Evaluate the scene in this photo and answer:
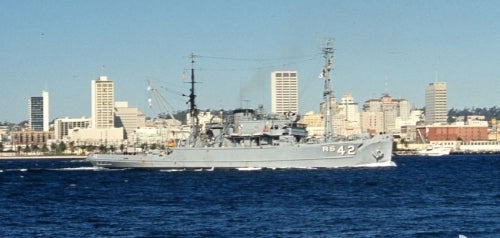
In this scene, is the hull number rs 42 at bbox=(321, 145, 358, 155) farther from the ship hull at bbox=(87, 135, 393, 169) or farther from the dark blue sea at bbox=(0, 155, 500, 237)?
the dark blue sea at bbox=(0, 155, 500, 237)

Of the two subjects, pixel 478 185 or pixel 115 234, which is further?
pixel 478 185

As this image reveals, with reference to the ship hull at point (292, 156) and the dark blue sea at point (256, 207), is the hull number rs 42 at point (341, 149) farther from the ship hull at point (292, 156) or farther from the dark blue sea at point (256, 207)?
the dark blue sea at point (256, 207)

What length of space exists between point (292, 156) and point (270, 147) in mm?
2128

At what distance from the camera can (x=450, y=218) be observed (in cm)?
4606

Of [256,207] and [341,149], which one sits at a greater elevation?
[341,149]

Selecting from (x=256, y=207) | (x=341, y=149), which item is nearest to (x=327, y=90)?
(x=341, y=149)

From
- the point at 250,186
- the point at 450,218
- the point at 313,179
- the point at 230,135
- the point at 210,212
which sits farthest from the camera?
the point at 230,135

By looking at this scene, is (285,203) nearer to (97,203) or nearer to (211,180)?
(97,203)

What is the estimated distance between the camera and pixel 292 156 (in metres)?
94.4

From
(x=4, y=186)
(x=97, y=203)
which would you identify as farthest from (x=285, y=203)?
(x=4, y=186)

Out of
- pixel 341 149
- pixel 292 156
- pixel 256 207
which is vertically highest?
pixel 341 149

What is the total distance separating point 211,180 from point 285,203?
25.4 m

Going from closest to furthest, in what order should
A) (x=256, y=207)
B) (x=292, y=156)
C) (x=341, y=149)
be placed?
(x=256, y=207), (x=292, y=156), (x=341, y=149)

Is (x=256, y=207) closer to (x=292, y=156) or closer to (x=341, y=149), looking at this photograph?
(x=292, y=156)
